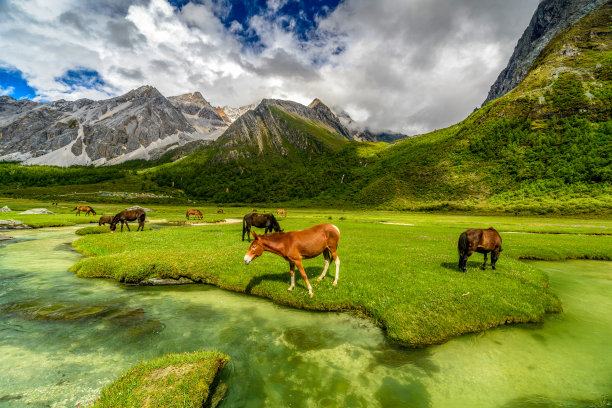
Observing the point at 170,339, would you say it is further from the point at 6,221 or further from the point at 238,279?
the point at 6,221

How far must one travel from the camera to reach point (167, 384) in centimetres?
649

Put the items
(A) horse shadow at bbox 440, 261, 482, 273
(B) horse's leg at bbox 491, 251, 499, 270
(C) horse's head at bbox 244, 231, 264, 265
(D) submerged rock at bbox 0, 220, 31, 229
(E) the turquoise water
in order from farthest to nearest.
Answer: (D) submerged rock at bbox 0, 220, 31, 229
(A) horse shadow at bbox 440, 261, 482, 273
(B) horse's leg at bbox 491, 251, 499, 270
(C) horse's head at bbox 244, 231, 264, 265
(E) the turquoise water

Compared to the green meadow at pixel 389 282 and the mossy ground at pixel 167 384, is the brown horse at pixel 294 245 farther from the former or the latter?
the mossy ground at pixel 167 384

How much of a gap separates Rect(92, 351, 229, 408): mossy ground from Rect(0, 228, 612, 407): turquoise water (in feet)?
2.43

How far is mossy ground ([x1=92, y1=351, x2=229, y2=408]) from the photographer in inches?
232

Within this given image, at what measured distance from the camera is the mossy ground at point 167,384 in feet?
19.4

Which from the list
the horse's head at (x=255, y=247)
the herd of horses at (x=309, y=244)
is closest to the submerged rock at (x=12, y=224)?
the herd of horses at (x=309, y=244)

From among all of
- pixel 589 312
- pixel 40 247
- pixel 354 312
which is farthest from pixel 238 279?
pixel 40 247

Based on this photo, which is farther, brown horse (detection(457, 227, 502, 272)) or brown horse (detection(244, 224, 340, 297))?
brown horse (detection(457, 227, 502, 272))

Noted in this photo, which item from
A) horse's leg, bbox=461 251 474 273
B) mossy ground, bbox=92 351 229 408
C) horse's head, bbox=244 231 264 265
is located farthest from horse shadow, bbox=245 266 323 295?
horse's leg, bbox=461 251 474 273

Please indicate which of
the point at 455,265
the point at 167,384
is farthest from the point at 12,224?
the point at 455,265

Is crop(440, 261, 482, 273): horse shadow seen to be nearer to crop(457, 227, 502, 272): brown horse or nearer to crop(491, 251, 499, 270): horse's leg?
crop(457, 227, 502, 272): brown horse

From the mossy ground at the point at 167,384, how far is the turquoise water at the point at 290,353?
0.74 metres

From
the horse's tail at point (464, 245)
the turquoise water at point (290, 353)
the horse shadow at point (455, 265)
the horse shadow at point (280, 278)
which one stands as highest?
the horse's tail at point (464, 245)
